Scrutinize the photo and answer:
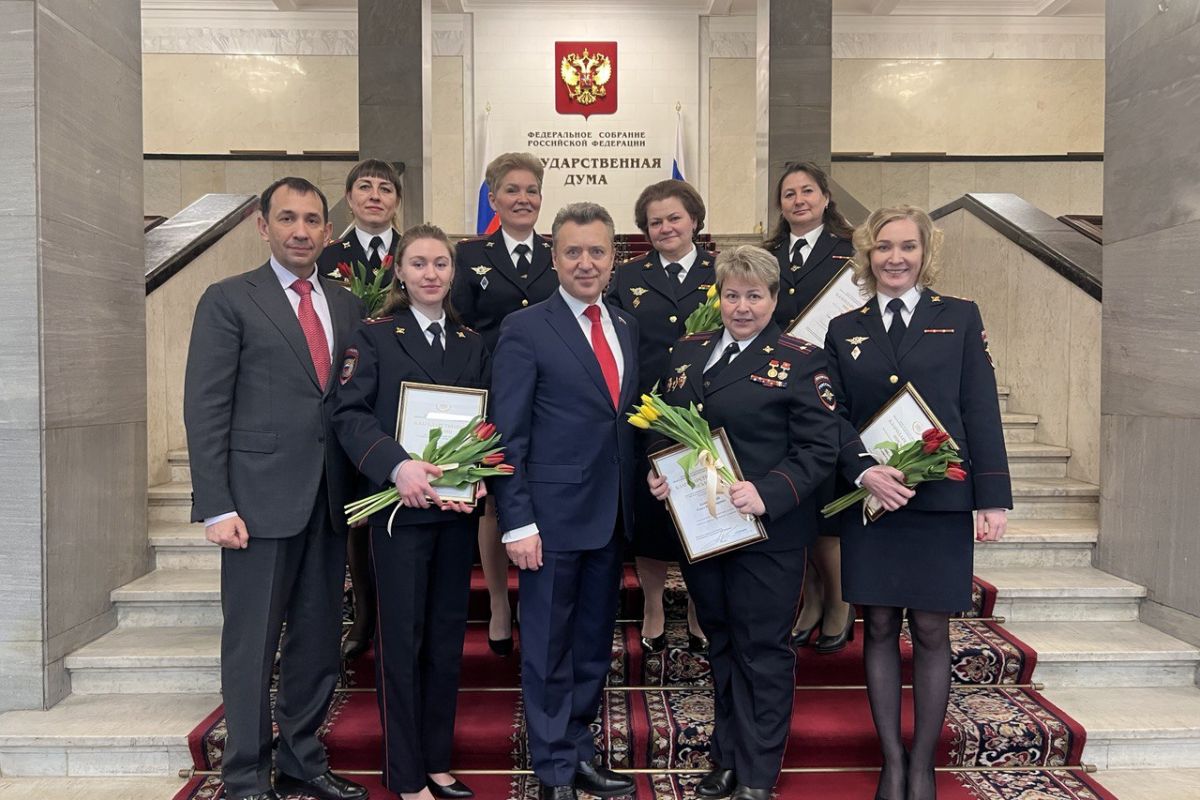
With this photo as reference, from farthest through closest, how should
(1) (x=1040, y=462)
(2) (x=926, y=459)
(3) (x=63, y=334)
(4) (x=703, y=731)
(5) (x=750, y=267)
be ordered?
(1) (x=1040, y=462)
(3) (x=63, y=334)
(4) (x=703, y=731)
(5) (x=750, y=267)
(2) (x=926, y=459)

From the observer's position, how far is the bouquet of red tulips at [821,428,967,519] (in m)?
2.66

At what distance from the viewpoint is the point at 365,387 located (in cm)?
283

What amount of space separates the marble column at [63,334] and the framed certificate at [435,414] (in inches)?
61.2

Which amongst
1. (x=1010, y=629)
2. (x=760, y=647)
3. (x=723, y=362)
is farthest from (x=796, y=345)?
(x=1010, y=629)

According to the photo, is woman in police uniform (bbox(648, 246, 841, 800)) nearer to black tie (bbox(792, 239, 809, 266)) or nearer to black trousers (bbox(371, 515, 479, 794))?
black trousers (bbox(371, 515, 479, 794))

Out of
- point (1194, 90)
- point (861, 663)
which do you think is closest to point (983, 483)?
point (861, 663)

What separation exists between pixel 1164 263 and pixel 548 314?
2.75 meters

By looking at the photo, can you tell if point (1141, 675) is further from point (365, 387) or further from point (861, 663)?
point (365, 387)

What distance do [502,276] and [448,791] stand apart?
189 cm

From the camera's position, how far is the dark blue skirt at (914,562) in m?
2.81

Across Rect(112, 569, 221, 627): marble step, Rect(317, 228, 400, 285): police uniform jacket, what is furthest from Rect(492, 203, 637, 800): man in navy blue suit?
Rect(112, 569, 221, 627): marble step

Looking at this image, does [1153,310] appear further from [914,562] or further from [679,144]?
[679,144]

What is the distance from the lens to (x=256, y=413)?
2891mm

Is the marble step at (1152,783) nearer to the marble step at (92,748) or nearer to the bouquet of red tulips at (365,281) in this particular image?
the bouquet of red tulips at (365,281)
